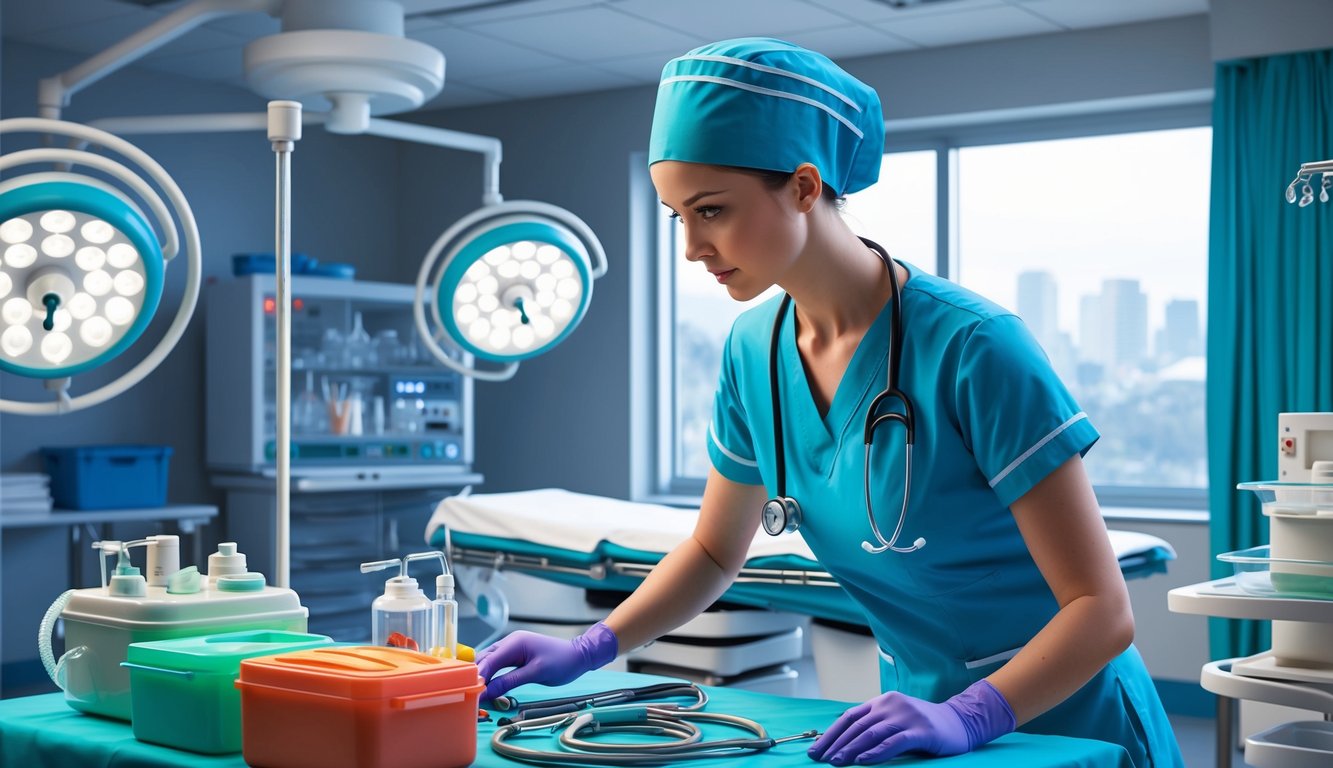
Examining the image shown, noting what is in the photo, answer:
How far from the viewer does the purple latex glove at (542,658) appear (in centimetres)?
154

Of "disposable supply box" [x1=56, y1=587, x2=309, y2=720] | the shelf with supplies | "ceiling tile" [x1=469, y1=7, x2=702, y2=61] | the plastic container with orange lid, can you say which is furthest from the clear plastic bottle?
the shelf with supplies

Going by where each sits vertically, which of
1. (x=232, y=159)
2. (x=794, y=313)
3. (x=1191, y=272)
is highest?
(x=232, y=159)

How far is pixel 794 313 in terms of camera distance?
1650 millimetres

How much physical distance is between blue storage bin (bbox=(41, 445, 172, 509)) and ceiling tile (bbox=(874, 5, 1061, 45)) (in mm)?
3138

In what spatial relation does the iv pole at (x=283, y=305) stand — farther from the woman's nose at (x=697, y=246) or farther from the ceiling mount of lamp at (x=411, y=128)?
the woman's nose at (x=697, y=246)

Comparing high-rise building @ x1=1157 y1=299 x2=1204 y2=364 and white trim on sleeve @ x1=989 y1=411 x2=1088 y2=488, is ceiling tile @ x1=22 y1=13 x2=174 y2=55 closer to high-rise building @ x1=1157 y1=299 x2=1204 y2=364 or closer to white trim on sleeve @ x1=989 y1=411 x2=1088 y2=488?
high-rise building @ x1=1157 y1=299 x2=1204 y2=364

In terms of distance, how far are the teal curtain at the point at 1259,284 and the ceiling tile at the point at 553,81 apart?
8.14 feet

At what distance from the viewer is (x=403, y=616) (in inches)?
53.6

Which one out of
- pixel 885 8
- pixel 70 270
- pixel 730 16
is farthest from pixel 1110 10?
pixel 70 270

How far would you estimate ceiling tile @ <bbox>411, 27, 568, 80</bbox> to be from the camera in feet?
16.6

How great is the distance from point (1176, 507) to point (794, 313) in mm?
3793

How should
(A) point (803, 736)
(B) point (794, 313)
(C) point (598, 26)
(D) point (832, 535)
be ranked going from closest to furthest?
1. (A) point (803, 736)
2. (D) point (832, 535)
3. (B) point (794, 313)
4. (C) point (598, 26)

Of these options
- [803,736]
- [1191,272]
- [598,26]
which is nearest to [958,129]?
[1191,272]

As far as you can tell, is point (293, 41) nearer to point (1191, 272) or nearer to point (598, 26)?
point (598, 26)
